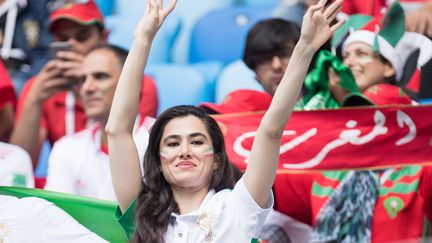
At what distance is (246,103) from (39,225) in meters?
1.16

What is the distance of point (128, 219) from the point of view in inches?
167

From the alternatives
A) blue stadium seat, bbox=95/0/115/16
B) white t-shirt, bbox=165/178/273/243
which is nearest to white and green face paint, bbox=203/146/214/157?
white t-shirt, bbox=165/178/273/243

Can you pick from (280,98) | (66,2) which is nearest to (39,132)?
(66,2)

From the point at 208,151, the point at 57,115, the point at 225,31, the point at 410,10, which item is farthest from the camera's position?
the point at 225,31

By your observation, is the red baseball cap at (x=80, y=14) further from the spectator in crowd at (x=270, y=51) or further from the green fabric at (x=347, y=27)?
the green fabric at (x=347, y=27)

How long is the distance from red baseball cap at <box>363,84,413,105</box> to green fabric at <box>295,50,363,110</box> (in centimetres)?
7

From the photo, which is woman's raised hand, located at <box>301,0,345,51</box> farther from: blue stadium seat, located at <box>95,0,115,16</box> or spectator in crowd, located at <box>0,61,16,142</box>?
blue stadium seat, located at <box>95,0,115,16</box>

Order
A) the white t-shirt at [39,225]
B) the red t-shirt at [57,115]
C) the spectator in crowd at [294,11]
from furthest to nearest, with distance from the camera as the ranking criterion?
the spectator in crowd at [294,11]
the red t-shirt at [57,115]
the white t-shirt at [39,225]

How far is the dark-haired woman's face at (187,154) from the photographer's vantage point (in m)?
4.20

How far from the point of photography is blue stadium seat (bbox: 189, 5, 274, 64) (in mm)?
7215

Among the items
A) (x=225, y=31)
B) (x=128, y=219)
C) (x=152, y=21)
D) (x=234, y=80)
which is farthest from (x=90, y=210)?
(x=225, y=31)

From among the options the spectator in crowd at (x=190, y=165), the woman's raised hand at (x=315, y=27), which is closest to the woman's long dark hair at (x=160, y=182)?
the spectator in crowd at (x=190, y=165)

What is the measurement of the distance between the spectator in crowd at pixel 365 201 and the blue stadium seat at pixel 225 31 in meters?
2.21

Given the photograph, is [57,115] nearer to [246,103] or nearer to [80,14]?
[80,14]
